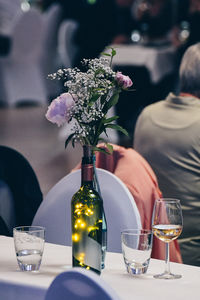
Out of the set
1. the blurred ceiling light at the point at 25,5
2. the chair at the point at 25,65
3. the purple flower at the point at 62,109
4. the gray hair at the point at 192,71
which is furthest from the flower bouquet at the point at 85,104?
the blurred ceiling light at the point at 25,5

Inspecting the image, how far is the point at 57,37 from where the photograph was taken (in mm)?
10648

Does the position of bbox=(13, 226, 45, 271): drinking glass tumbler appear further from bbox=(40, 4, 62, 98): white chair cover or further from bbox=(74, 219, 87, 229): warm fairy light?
bbox=(40, 4, 62, 98): white chair cover

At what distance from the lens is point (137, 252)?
1.58 m

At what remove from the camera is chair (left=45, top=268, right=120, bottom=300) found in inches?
40.6

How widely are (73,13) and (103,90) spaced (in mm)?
9254

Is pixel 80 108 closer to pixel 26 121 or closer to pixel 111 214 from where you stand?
pixel 111 214

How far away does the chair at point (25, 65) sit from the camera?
9938mm

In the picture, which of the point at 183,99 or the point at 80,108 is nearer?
the point at 80,108

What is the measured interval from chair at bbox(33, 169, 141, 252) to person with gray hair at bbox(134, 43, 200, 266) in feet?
2.12

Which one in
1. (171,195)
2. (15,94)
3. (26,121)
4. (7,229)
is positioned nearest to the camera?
(7,229)

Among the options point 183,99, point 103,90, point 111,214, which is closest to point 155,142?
point 183,99

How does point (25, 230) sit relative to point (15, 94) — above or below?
above

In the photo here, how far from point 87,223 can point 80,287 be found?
1.73 ft

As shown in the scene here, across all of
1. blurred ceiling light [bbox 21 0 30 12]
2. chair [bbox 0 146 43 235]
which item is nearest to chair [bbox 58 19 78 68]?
blurred ceiling light [bbox 21 0 30 12]
